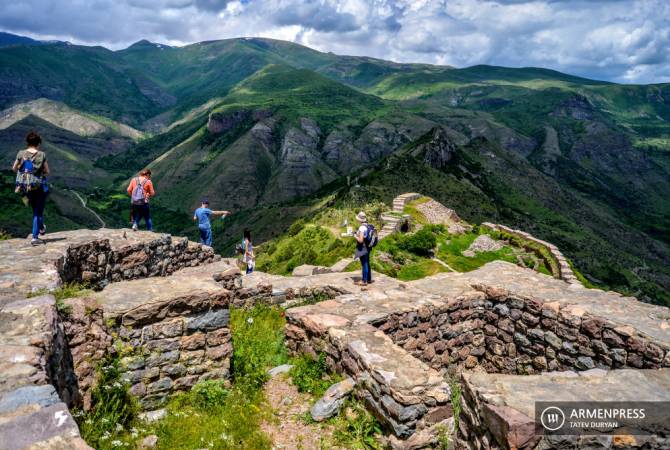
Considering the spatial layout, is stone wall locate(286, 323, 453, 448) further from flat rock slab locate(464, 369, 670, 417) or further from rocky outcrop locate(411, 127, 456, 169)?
rocky outcrop locate(411, 127, 456, 169)

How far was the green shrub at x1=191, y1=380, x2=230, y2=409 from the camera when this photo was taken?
252 inches

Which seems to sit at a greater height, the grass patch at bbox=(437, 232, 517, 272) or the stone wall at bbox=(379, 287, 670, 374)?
the stone wall at bbox=(379, 287, 670, 374)

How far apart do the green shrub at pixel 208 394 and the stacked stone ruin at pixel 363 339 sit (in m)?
Answer: 0.18

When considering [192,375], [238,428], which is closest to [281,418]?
[238,428]

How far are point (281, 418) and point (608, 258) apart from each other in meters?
99.2

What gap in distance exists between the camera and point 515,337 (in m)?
9.25

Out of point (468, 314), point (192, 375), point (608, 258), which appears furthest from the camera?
point (608, 258)

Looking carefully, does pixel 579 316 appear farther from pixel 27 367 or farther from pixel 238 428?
pixel 27 367

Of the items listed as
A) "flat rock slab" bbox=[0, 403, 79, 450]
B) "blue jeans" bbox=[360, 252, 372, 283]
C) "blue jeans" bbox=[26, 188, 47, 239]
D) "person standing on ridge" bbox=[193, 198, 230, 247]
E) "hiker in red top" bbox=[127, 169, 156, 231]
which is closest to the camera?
"flat rock slab" bbox=[0, 403, 79, 450]

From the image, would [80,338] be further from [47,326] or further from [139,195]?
[139,195]

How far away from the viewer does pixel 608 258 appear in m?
87.1

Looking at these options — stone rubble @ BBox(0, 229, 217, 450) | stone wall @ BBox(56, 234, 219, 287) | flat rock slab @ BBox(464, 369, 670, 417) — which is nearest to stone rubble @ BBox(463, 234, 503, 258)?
stone wall @ BBox(56, 234, 219, 287)

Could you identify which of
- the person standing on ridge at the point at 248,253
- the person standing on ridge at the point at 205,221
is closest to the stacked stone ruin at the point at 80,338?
the person standing on ridge at the point at 205,221

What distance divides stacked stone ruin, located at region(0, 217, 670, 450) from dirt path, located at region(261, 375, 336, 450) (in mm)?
784
